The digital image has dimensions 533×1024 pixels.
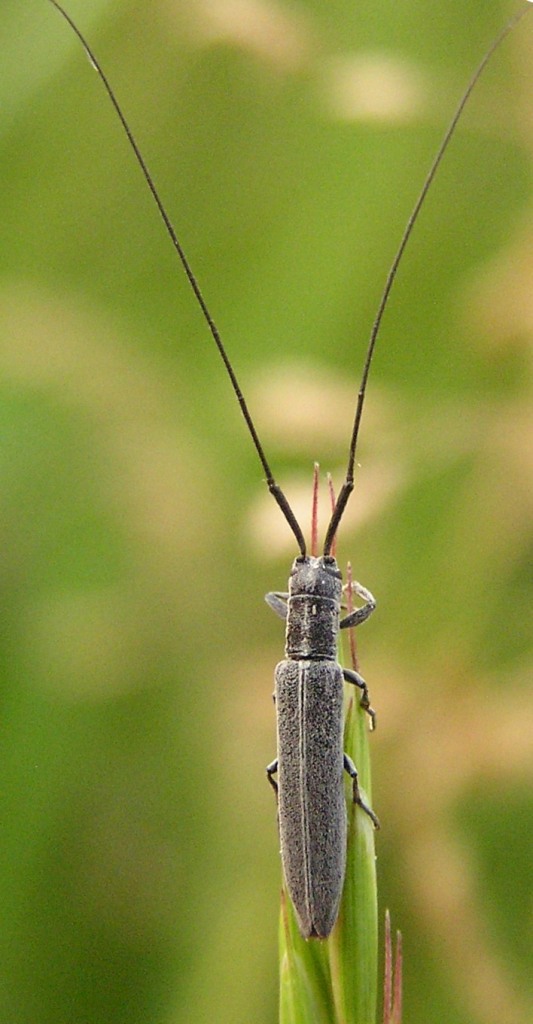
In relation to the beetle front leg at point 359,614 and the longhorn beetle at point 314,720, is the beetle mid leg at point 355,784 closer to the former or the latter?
the longhorn beetle at point 314,720

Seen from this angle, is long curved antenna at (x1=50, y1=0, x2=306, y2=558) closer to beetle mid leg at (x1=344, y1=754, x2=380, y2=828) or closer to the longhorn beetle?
the longhorn beetle

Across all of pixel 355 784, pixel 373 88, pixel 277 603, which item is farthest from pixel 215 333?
pixel 373 88

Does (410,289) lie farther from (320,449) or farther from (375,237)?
(320,449)

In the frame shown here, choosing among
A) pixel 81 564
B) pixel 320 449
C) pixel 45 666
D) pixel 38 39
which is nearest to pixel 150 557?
pixel 81 564

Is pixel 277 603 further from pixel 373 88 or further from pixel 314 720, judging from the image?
pixel 373 88

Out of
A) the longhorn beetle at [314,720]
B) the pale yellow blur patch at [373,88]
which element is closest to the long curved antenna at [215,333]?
the longhorn beetle at [314,720]
